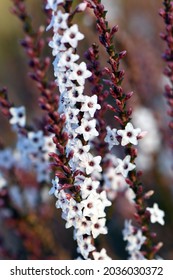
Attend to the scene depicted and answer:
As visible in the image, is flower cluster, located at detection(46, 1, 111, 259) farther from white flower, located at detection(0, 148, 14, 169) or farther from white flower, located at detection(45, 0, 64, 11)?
white flower, located at detection(0, 148, 14, 169)

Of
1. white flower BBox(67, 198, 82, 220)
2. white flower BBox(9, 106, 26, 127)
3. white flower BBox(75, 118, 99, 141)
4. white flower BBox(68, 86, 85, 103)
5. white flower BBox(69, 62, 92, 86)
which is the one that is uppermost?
white flower BBox(9, 106, 26, 127)

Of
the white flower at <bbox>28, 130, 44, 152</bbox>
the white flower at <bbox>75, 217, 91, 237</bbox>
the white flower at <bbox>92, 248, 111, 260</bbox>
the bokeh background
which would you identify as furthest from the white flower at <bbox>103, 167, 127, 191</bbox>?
the white flower at <bbox>75, 217, 91, 237</bbox>

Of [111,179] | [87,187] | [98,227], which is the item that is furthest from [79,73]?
[111,179]

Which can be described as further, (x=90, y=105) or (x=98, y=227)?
(x=98, y=227)

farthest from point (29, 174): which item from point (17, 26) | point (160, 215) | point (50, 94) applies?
point (17, 26)

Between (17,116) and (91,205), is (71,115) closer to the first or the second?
(91,205)

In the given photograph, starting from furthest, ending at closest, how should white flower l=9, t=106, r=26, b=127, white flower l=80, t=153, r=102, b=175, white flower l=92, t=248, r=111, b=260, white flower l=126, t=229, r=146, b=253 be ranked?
white flower l=9, t=106, r=26, b=127, white flower l=126, t=229, r=146, b=253, white flower l=92, t=248, r=111, b=260, white flower l=80, t=153, r=102, b=175

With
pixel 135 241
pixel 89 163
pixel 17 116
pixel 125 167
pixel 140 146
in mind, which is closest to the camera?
pixel 89 163

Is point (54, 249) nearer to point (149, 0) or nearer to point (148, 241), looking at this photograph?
point (148, 241)
